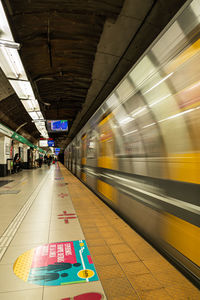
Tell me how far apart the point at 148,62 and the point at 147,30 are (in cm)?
182

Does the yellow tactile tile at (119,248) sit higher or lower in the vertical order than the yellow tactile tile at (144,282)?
lower

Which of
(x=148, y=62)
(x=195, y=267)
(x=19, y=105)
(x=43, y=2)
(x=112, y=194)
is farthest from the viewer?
(x=19, y=105)

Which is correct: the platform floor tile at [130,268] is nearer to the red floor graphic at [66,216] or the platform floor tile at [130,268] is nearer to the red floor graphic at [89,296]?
the red floor graphic at [89,296]

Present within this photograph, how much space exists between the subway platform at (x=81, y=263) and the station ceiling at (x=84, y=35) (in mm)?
3211

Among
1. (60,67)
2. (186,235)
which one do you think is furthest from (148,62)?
(60,67)

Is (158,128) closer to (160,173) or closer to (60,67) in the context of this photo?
(160,173)

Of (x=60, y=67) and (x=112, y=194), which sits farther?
(x=60, y=67)

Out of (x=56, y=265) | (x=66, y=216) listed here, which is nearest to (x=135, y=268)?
(x=56, y=265)

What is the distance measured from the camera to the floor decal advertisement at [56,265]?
1.98m

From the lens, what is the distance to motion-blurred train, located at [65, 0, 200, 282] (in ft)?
6.05

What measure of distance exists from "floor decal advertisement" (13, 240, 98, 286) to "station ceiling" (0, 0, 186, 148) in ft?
10.6

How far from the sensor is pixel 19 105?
10188 millimetres

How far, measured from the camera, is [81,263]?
7.45 ft

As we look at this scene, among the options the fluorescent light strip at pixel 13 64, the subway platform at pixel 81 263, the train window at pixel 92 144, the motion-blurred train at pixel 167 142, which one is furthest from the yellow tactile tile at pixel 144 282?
the train window at pixel 92 144
